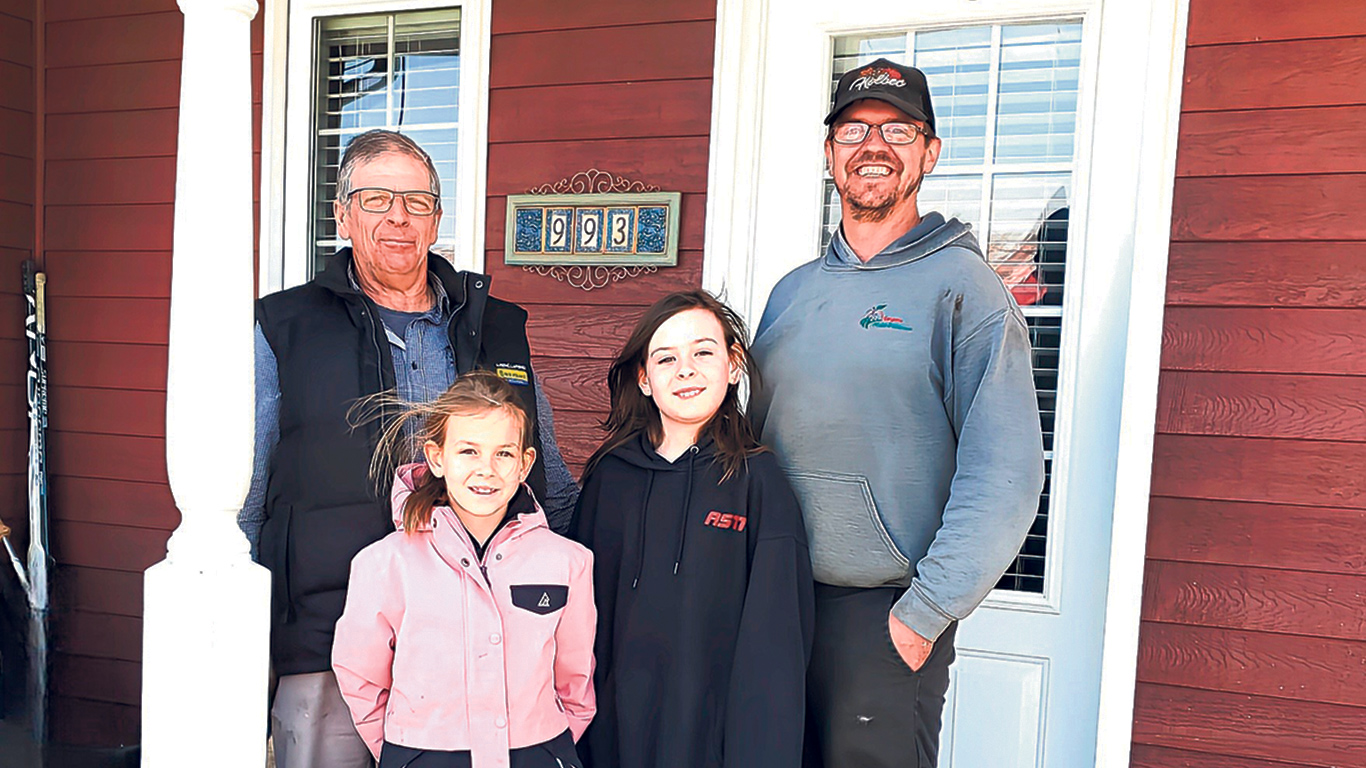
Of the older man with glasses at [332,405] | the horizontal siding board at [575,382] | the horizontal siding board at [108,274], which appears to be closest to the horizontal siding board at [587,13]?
the horizontal siding board at [575,382]

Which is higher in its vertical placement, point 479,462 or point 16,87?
point 16,87

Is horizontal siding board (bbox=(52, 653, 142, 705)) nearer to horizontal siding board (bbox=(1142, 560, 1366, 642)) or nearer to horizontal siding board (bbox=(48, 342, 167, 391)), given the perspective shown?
horizontal siding board (bbox=(48, 342, 167, 391))

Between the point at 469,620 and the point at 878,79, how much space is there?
110 centimetres

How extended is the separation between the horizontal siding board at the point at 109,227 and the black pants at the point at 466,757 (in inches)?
89.0

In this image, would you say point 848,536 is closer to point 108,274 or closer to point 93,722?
point 108,274

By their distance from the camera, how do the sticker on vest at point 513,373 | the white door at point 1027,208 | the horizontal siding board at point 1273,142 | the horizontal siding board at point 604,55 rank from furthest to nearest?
the horizontal siding board at point 604,55, the white door at point 1027,208, the horizontal siding board at point 1273,142, the sticker on vest at point 513,373

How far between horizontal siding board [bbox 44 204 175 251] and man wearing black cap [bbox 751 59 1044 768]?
2.44 meters

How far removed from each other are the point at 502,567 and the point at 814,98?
1595 mm

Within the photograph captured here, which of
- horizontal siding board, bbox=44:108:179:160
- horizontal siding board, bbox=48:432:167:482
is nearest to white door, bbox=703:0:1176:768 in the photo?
horizontal siding board, bbox=44:108:179:160

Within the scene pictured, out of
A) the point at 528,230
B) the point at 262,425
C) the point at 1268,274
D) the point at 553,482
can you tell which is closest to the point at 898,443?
the point at 553,482

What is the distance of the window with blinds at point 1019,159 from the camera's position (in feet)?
7.39

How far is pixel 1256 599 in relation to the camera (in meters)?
2.06

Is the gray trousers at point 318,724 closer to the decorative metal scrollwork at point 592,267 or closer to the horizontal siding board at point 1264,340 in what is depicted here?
the decorative metal scrollwork at point 592,267

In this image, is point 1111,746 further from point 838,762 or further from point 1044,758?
point 838,762
